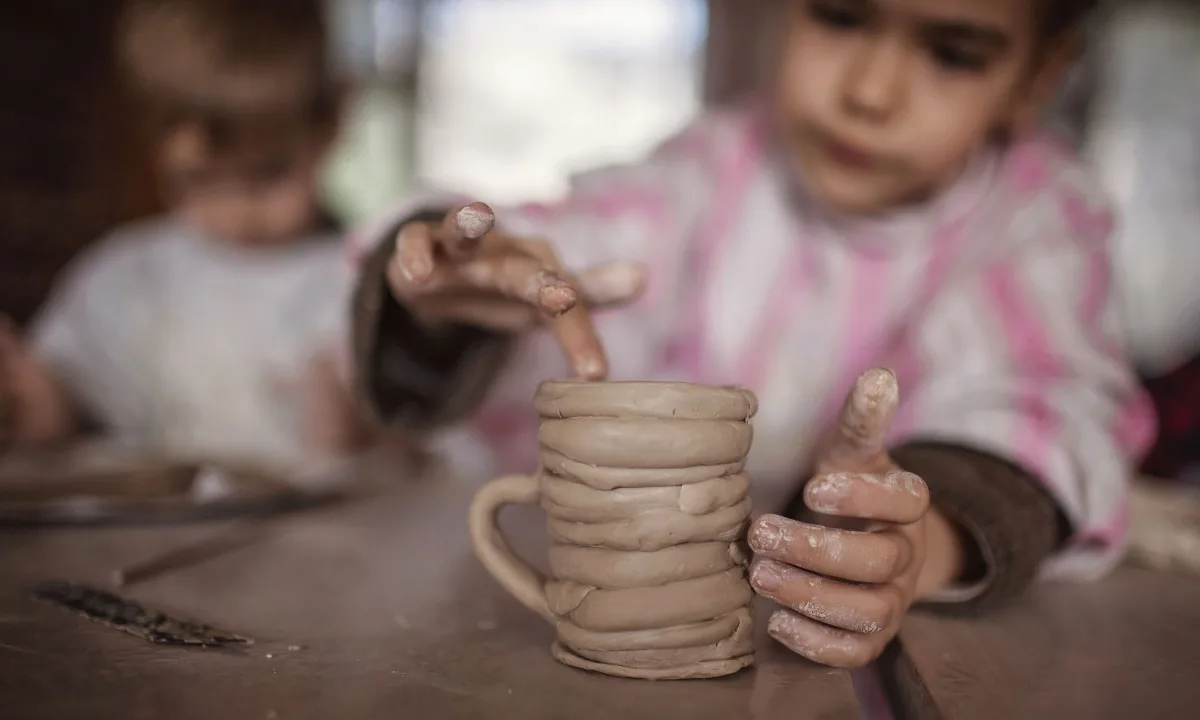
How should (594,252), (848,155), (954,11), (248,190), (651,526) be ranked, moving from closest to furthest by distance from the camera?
(651,526) → (954,11) → (848,155) → (594,252) → (248,190)

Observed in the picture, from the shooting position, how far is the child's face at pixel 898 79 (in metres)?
0.87

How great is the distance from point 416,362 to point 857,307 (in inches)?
21.2

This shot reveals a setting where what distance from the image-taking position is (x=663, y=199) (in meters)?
1.17

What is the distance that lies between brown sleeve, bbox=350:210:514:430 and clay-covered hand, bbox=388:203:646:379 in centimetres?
5

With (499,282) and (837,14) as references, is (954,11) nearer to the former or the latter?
(837,14)

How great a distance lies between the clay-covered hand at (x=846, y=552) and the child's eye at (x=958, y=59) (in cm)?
48

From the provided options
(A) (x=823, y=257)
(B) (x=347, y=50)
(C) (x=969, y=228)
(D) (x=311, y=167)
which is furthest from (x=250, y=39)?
(B) (x=347, y=50)

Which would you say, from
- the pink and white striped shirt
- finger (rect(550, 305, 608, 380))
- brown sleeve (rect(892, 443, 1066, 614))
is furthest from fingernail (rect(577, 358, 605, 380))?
the pink and white striped shirt

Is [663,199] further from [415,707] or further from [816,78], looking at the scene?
[415,707]

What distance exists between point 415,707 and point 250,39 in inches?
57.9

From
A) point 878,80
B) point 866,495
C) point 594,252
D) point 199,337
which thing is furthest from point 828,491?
point 199,337

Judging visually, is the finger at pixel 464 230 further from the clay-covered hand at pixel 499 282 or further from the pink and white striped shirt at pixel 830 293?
the pink and white striped shirt at pixel 830 293

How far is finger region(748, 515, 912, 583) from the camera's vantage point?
539 mm

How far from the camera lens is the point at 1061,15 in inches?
39.4
